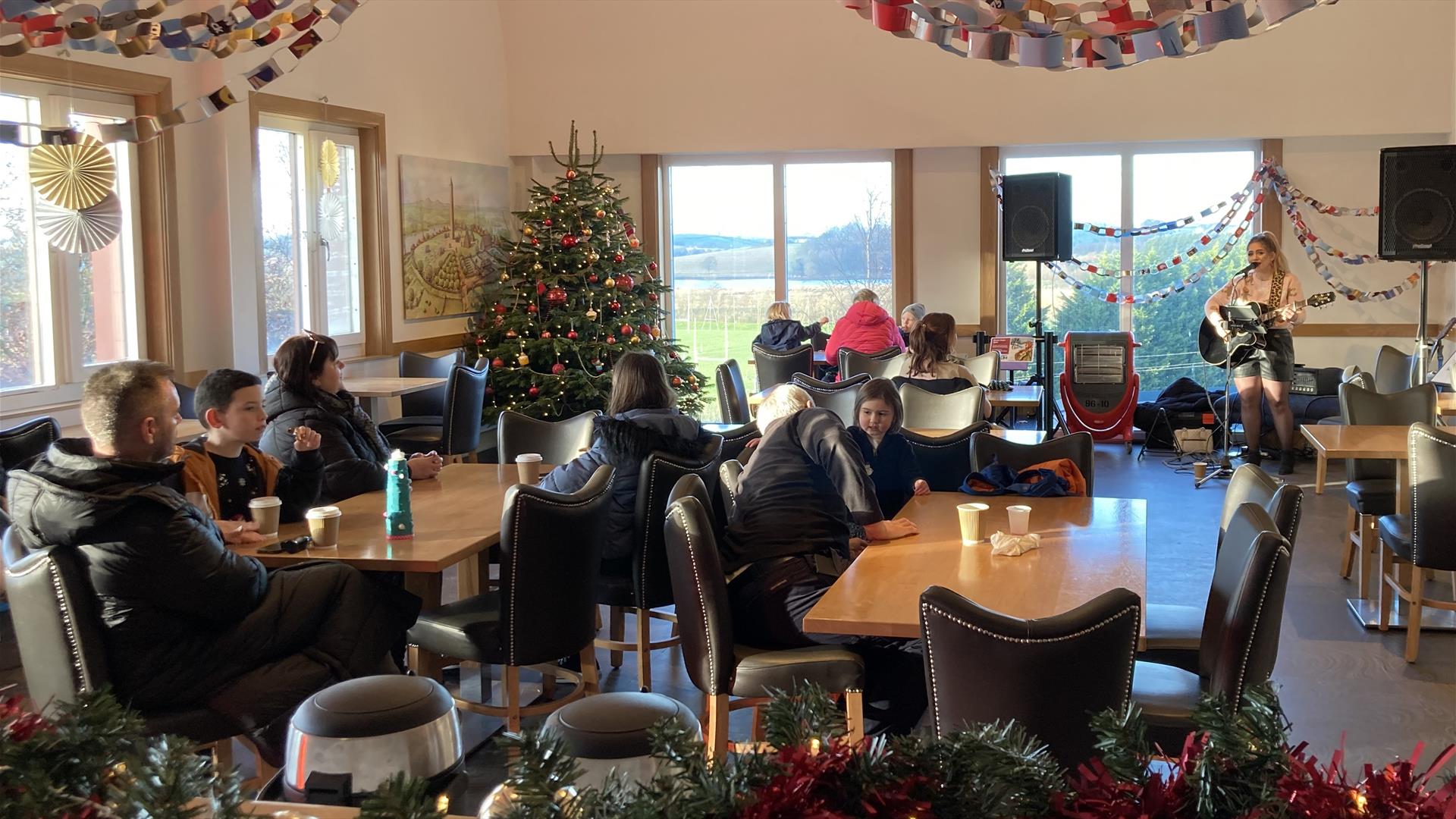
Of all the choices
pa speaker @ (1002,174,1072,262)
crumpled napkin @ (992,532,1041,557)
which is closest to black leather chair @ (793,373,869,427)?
crumpled napkin @ (992,532,1041,557)

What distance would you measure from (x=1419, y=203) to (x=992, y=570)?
6.81 m

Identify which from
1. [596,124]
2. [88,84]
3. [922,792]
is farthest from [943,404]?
[596,124]

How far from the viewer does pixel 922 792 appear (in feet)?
3.85

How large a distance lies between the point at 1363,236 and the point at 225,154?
30.2 feet

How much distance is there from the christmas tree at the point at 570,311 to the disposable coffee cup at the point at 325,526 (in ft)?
21.0

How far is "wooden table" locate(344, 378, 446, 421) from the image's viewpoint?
307 inches

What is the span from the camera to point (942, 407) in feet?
21.2

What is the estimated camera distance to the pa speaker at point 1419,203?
8570mm

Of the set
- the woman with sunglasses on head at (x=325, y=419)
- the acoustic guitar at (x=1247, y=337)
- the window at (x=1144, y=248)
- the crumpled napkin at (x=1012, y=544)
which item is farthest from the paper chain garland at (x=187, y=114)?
the window at (x=1144, y=248)

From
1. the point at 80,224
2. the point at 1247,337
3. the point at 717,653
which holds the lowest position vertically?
the point at 717,653

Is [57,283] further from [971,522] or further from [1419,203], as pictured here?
[1419,203]

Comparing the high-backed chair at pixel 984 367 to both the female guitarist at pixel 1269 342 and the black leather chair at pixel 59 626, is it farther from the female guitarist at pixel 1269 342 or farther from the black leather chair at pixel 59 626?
the black leather chair at pixel 59 626

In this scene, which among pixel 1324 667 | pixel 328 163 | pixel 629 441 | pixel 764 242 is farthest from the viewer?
pixel 764 242

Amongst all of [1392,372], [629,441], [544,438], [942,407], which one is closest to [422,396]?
[544,438]
